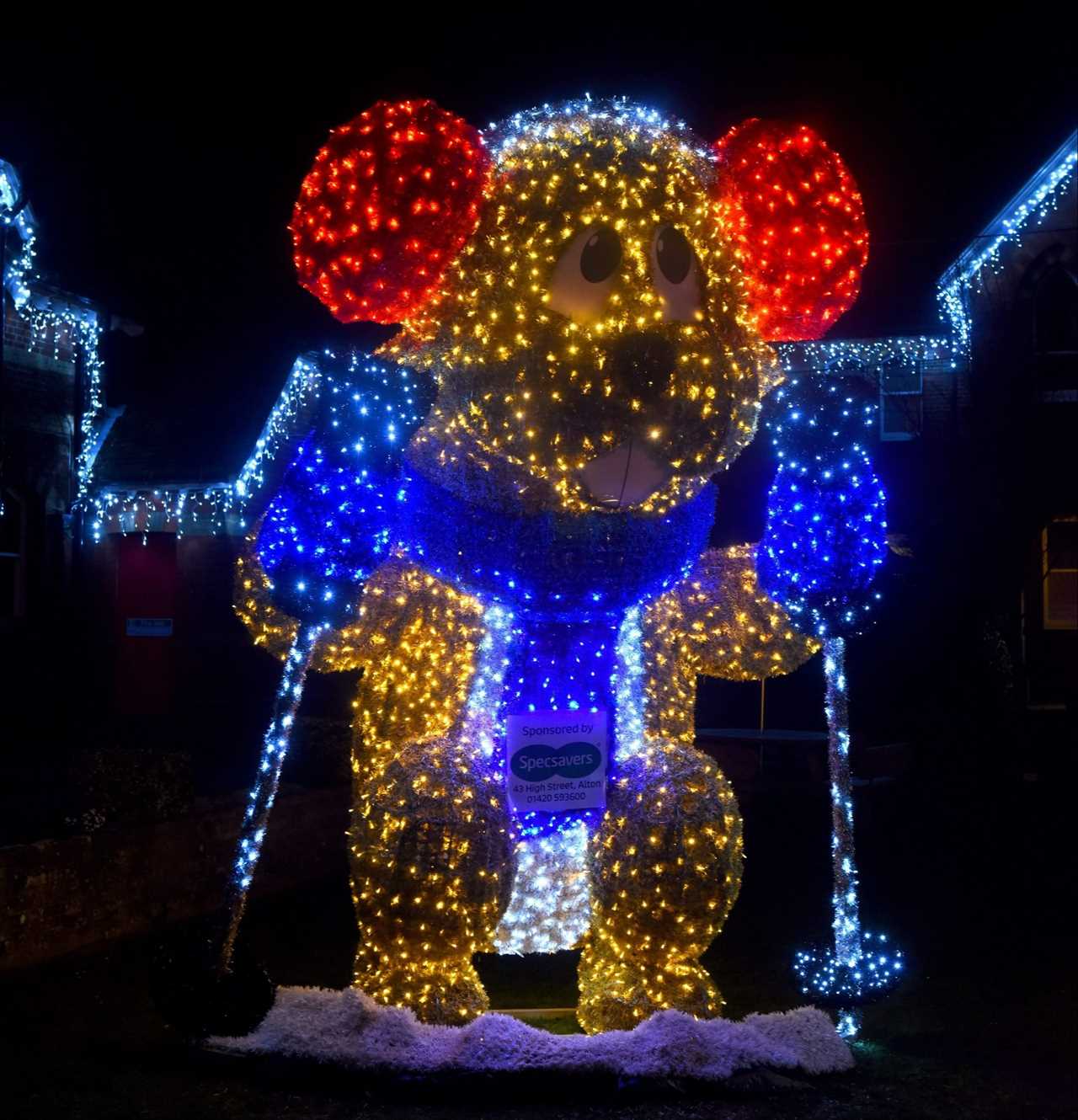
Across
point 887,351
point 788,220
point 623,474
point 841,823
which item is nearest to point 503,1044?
point 841,823

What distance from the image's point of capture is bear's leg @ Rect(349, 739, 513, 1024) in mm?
4285

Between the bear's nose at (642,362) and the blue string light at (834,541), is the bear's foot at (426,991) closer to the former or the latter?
the blue string light at (834,541)

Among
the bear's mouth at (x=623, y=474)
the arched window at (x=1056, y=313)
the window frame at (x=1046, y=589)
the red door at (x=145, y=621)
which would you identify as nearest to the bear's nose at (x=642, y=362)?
the bear's mouth at (x=623, y=474)

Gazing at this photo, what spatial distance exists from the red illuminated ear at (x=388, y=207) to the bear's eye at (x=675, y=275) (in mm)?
674

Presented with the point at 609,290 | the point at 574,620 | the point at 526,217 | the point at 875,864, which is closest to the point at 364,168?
the point at 526,217

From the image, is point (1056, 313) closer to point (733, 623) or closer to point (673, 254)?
point (733, 623)

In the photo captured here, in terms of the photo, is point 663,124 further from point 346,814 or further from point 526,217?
point 346,814

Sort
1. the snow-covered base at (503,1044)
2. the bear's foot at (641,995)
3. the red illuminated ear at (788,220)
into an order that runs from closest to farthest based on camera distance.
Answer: the snow-covered base at (503,1044) < the bear's foot at (641,995) < the red illuminated ear at (788,220)

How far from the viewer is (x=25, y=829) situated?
25.1 feet

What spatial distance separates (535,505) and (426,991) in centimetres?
171

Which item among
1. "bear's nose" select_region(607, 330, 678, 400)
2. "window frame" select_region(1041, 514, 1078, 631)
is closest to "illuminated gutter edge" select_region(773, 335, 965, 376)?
"window frame" select_region(1041, 514, 1078, 631)

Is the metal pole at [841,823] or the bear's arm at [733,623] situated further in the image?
the bear's arm at [733,623]

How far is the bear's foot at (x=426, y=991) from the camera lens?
4.38m

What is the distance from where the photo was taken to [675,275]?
180 inches
